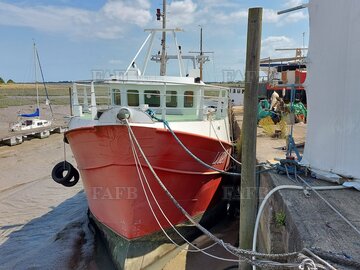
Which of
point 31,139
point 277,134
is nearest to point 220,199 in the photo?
point 277,134

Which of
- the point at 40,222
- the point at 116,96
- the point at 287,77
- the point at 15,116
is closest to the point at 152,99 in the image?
the point at 116,96

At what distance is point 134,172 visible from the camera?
5.86m

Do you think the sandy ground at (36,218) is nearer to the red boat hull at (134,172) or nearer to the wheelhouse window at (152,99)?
the red boat hull at (134,172)

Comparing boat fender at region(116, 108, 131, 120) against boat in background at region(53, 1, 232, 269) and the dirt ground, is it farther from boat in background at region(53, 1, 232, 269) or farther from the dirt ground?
the dirt ground

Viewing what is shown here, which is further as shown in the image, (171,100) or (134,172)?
(171,100)

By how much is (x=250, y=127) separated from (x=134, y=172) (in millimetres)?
2614

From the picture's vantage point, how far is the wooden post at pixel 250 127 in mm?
3850

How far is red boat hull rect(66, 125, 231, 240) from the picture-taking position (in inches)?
226

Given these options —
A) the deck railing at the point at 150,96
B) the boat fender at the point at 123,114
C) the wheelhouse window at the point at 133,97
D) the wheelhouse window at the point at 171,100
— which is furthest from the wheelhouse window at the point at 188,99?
the boat fender at the point at 123,114

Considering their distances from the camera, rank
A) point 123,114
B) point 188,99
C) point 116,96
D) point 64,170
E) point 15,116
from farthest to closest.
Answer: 1. point 15,116
2. point 64,170
3. point 188,99
4. point 116,96
5. point 123,114

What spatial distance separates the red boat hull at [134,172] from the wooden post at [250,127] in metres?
2.04

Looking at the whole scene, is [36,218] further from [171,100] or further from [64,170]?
[171,100]

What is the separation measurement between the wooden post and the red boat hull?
2035 millimetres

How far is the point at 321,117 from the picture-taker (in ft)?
17.1
